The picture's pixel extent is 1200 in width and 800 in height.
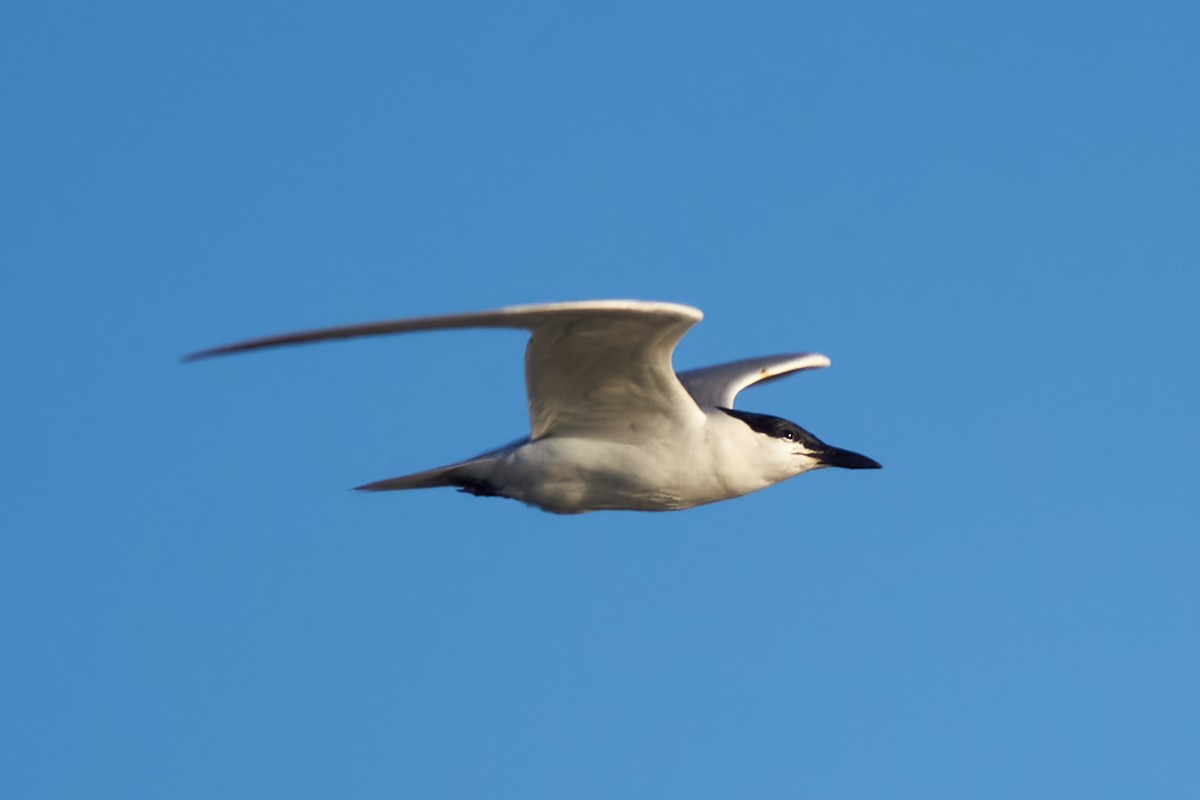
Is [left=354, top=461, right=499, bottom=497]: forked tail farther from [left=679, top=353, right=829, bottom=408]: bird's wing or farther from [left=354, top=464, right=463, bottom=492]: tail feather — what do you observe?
[left=679, top=353, right=829, bottom=408]: bird's wing

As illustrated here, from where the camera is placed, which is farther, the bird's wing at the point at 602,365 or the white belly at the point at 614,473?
the white belly at the point at 614,473

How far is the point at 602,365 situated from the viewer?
344 inches

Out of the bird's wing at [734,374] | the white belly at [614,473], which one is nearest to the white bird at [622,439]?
the white belly at [614,473]

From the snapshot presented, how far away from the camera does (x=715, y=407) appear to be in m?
10.5

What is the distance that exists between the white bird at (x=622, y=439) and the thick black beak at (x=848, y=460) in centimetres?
3

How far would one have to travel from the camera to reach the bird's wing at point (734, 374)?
435 inches

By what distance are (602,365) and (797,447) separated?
6.04 feet

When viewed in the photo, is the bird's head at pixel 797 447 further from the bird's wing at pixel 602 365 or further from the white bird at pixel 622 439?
the bird's wing at pixel 602 365

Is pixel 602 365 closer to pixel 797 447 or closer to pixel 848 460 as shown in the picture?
pixel 797 447

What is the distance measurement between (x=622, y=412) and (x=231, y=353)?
3140 mm

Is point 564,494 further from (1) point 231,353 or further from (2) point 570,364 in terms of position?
(1) point 231,353

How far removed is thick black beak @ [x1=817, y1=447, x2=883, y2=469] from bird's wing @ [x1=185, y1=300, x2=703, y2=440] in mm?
1345

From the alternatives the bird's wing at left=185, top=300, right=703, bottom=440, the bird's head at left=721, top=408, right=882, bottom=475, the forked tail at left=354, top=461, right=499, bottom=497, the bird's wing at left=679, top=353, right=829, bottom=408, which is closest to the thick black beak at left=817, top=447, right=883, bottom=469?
the bird's head at left=721, top=408, right=882, bottom=475

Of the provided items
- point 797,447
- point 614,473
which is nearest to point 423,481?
point 614,473
